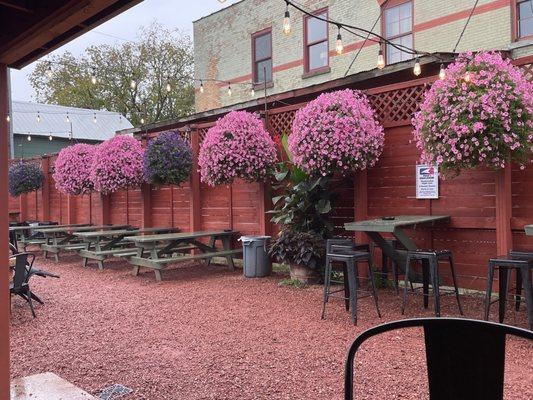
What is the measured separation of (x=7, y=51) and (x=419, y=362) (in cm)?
389

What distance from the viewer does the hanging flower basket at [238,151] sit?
8836 mm

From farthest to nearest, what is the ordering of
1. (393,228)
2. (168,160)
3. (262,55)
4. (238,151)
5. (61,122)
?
1. (61,122)
2. (262,55)
3. (168,160)
4. (238,151)
5. (393,228)

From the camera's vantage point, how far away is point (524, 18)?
10.3 meters

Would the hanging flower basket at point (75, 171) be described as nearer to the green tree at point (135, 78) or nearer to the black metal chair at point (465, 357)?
the black metal chair at point (465, 357)

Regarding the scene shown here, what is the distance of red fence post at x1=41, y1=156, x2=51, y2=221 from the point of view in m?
17.7

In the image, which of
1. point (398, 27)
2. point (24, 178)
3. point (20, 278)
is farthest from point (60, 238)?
point (398, 27)

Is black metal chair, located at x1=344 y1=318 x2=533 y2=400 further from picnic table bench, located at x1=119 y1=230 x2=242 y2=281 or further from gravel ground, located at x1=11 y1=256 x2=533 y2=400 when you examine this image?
picnic table bench, located at x1=119 y1=230 x2=242 y2=281

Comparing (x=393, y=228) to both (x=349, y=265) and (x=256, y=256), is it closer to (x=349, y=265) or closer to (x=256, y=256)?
(x=349, y=265)

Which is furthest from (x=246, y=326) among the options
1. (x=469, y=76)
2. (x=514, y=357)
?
(x=469, y=76)

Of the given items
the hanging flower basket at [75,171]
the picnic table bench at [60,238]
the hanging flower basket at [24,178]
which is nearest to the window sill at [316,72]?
the hanging flower basket at [75,171]

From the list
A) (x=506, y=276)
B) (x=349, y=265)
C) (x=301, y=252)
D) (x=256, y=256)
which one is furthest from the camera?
(x=256, y=256)

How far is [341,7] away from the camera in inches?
535

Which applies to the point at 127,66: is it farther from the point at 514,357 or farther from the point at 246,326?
the point at 514,357

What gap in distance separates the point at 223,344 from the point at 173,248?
550 cm
